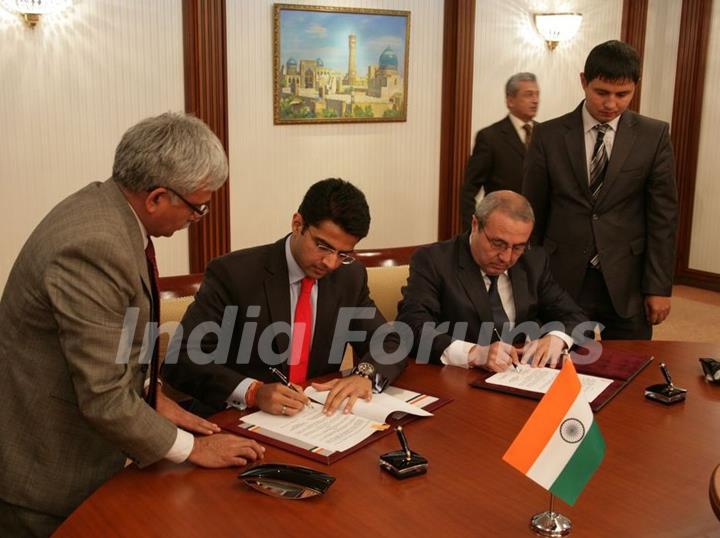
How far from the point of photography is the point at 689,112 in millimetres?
7578

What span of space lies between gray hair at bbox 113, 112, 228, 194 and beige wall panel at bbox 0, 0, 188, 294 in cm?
348

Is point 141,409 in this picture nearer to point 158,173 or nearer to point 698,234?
point 158,173

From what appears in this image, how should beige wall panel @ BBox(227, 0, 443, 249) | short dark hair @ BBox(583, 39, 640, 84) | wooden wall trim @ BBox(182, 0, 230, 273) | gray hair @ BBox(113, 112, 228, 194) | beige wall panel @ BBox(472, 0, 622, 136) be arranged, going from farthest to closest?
beige wall panel @ BBox(472, 0, 622, 136)
beige wall panel @ BBox(227, 0, 443, 249)
wooden wall trim @ BBox(182, 0, 230, 273)
short dark hair @ BBox(583, 39, 640, 84)
gray hair @ BBox(113, 112, 228, 194)

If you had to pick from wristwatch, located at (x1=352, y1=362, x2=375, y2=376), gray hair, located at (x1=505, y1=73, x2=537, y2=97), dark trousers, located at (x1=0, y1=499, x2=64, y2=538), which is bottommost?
dark trousers, located at (x1=0, y1=499, x2=64, y2=538)

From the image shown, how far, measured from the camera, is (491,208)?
3.02 metres

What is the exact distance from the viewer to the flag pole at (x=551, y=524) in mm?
1619

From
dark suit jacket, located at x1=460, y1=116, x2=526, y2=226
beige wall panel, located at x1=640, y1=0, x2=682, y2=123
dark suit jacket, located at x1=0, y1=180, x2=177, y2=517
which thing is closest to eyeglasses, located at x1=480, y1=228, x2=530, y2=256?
dark suit jacket, located at x1=0, y1=180, x2=177, y2=517

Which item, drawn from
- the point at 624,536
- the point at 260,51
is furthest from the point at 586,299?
the point at 260,51

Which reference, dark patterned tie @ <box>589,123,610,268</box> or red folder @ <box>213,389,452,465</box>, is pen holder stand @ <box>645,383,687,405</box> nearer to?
red folder @ <box>213,389,452,465</box>

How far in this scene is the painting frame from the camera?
5.80 metres

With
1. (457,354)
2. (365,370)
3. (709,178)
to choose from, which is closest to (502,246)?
(457,354)

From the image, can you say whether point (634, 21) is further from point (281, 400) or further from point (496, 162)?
point (281, 400)

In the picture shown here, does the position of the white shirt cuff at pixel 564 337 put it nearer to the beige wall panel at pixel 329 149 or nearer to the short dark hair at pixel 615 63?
the short dark hair at pixel 615 63

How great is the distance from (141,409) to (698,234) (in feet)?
22.4
